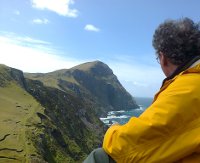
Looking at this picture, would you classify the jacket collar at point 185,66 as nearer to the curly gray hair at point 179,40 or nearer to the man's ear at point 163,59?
the curly gray hair at point 179,40

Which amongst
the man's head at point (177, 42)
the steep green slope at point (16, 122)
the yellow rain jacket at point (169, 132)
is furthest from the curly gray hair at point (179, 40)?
the steep green slope at point (16, 122)

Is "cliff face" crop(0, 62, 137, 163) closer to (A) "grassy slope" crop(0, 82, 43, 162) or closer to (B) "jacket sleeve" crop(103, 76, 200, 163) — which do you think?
(A) "grassy slope" crop(0, 82, 43, 162)

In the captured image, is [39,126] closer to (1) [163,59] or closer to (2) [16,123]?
(2) [16,123]

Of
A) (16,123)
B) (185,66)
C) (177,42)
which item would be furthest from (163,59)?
(16,123)

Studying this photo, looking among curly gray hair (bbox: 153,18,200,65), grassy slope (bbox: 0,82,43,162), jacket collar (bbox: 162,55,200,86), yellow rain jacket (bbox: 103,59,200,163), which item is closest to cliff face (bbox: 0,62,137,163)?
grassy slope (bbox: 0,82,43,162)

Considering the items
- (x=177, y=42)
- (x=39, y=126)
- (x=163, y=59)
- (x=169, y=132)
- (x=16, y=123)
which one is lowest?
(x=39, y=126)

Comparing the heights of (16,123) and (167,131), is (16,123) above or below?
below
